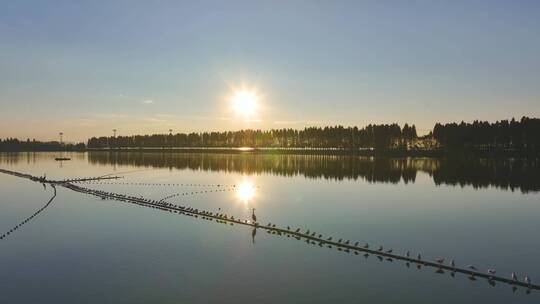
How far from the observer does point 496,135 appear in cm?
17638

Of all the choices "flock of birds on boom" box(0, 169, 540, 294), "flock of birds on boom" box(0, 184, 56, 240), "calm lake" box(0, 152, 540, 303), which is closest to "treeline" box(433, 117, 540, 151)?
"calm lake" box(0, 152, 540, 303)

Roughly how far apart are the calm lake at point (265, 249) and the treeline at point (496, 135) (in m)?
113

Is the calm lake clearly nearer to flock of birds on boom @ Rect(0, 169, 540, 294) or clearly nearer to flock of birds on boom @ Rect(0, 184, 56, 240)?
flock of birds on boom @ Rect(0, 184, 56, 240)

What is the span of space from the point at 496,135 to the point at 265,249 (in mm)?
167094

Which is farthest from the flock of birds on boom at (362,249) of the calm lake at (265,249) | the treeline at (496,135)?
the treeline at (496,135)

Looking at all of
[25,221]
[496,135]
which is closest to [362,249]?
[25,221]

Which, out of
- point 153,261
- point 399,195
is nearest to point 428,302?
point 153,261

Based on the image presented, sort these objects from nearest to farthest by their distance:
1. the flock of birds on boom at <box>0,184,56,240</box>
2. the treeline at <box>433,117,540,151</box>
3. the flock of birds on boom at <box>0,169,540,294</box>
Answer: the flock of birds on boom at <box>0,169,540,294</box>
the flock of birds on boom at <box>0,184,56,240</box>
the treeline at <box>433,117,540,151</box>

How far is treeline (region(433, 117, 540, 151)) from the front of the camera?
164125mm

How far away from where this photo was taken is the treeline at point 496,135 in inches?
6462

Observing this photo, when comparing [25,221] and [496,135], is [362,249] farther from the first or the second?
[496,135]

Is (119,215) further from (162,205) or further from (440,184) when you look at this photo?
(440,184)

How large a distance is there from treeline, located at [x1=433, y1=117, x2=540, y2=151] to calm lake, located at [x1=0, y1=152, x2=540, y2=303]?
372ft

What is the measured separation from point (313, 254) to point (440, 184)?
51.6 metres
